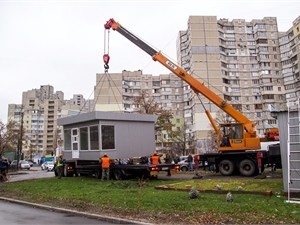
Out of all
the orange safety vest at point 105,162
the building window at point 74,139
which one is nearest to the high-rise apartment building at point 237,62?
the building window at point 74,139

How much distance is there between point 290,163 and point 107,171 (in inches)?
456

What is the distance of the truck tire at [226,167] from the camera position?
21.2m

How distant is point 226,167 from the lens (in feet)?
70.8

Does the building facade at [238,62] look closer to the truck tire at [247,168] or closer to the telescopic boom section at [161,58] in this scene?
the telescopic boom section at [161,58]

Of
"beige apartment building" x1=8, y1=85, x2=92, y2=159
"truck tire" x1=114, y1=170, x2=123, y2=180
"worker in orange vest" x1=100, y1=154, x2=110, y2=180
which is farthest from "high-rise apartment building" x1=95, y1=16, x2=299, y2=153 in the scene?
"beige apartment building" x1=8, y1=85, x2=92, y2=159

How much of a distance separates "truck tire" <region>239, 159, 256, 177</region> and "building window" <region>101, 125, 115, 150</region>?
316 inches

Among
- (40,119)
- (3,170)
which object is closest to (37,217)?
(3,170)

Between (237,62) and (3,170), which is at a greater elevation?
(237,62)

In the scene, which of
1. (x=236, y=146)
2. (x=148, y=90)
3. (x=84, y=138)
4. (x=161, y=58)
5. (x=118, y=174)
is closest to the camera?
(x=118, y=174)

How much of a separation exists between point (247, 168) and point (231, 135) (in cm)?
225

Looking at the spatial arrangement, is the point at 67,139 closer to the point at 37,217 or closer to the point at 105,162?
the point at 105,162

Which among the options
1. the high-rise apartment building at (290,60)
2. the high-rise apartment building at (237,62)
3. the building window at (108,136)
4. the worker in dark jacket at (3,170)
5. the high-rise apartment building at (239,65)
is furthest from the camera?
the high-rise apartment building at (290,60)

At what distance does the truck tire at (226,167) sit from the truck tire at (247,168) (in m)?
0.61

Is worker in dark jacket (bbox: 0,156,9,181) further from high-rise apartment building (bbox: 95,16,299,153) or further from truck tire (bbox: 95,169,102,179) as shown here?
high-rise apartment building (bbox: 95,16,299,153)
